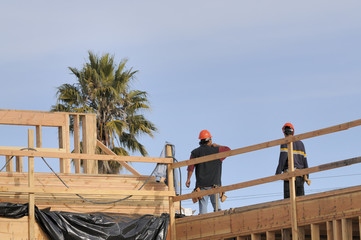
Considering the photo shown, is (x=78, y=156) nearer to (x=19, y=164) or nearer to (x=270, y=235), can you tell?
Answer: (x=270, y=235)

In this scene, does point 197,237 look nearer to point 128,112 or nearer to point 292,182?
point 292,182

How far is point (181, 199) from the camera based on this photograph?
15141mm

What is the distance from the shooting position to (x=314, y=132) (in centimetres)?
1291

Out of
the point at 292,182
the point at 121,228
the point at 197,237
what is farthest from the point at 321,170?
the point at 121,228

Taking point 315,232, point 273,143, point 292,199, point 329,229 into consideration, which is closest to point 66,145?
point 273,143

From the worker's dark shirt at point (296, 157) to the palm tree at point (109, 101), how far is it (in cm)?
1690

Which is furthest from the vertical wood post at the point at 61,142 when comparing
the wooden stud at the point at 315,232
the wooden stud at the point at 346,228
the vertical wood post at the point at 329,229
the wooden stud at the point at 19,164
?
the wooden stud at the point at 346,228

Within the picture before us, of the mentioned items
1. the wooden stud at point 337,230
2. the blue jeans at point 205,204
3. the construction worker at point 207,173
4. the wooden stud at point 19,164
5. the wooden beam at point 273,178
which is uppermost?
the wooden stud at point 19,164

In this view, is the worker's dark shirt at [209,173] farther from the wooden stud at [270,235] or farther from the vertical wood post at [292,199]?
the vertical wood post at [292,199]

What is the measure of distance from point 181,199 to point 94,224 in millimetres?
1688

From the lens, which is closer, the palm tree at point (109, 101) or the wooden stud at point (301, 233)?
the wooden stud at point (301, 233)

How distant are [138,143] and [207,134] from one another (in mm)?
16131

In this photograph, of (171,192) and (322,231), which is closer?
(322,231)

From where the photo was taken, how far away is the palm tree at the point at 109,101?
30.9 meters
